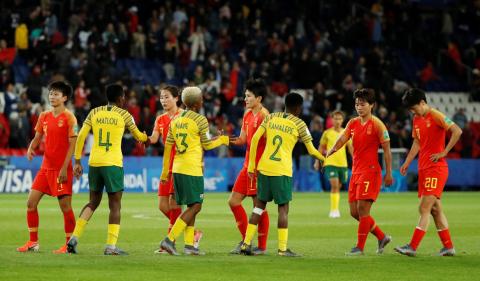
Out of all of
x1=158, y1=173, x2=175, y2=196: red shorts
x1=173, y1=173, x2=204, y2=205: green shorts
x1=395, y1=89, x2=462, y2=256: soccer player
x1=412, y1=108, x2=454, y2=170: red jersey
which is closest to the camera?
x1=173, y1=173, x2=204, y2=205: green shorts

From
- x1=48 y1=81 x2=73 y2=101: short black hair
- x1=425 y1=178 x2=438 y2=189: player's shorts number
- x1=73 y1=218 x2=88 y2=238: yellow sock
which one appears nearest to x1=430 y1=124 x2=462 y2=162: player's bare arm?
x1=425 y1=178 x2=438 y2=189: player's shorts number

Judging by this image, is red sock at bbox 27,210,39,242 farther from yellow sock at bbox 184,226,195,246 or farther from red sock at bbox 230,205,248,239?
red sock at bbox 230,205,248,239

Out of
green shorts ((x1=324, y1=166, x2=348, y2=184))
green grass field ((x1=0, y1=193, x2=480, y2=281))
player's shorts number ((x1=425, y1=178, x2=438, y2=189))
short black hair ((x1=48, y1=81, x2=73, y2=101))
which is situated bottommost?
green grass field ((x1=0, y1=193, x2=480, y2=281))

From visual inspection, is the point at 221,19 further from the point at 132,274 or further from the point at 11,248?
the point at 132,274

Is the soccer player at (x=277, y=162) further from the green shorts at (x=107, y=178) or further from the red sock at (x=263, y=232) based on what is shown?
the green shorts at (x=107, y=178)

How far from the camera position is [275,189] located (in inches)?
568

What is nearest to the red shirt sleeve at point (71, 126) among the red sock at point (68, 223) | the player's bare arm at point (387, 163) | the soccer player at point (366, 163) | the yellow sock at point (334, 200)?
the red sock at point (68, 223)

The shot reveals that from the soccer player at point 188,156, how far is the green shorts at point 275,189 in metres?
0.80

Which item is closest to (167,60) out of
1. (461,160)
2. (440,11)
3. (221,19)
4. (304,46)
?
(221,19)

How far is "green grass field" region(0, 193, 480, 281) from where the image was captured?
1224cm

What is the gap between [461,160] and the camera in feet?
125

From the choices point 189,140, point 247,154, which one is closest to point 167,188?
point 247,154

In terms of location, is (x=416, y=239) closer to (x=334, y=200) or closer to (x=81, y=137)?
(x=81, y=137)

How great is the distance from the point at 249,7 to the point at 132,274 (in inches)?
1248
